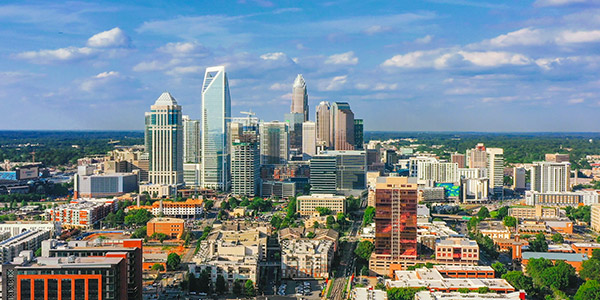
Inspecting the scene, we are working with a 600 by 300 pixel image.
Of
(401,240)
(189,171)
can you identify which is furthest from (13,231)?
(189,171)

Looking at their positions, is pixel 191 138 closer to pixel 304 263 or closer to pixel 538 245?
pixel 538 245

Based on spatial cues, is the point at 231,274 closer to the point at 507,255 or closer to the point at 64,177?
the point at 507,255

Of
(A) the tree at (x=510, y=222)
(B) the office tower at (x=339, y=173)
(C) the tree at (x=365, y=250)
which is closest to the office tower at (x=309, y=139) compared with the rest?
(B) the office tower at (x=339, y=173)

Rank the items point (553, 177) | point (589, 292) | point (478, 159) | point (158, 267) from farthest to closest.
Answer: point (478, 159), point (553, 177), point (158, 267), point (589, 292)

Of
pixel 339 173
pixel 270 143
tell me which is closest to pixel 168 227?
pixel 339 173

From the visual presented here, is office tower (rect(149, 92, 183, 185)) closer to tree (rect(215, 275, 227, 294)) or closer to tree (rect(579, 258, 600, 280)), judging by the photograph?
tree (rect(215, 275, 227, 294))

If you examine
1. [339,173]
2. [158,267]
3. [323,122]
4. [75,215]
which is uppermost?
[323,122]

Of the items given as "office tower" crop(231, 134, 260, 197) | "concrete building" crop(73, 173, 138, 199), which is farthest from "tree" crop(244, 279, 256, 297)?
"concrete building" crop(73, 173, 138, 199)
